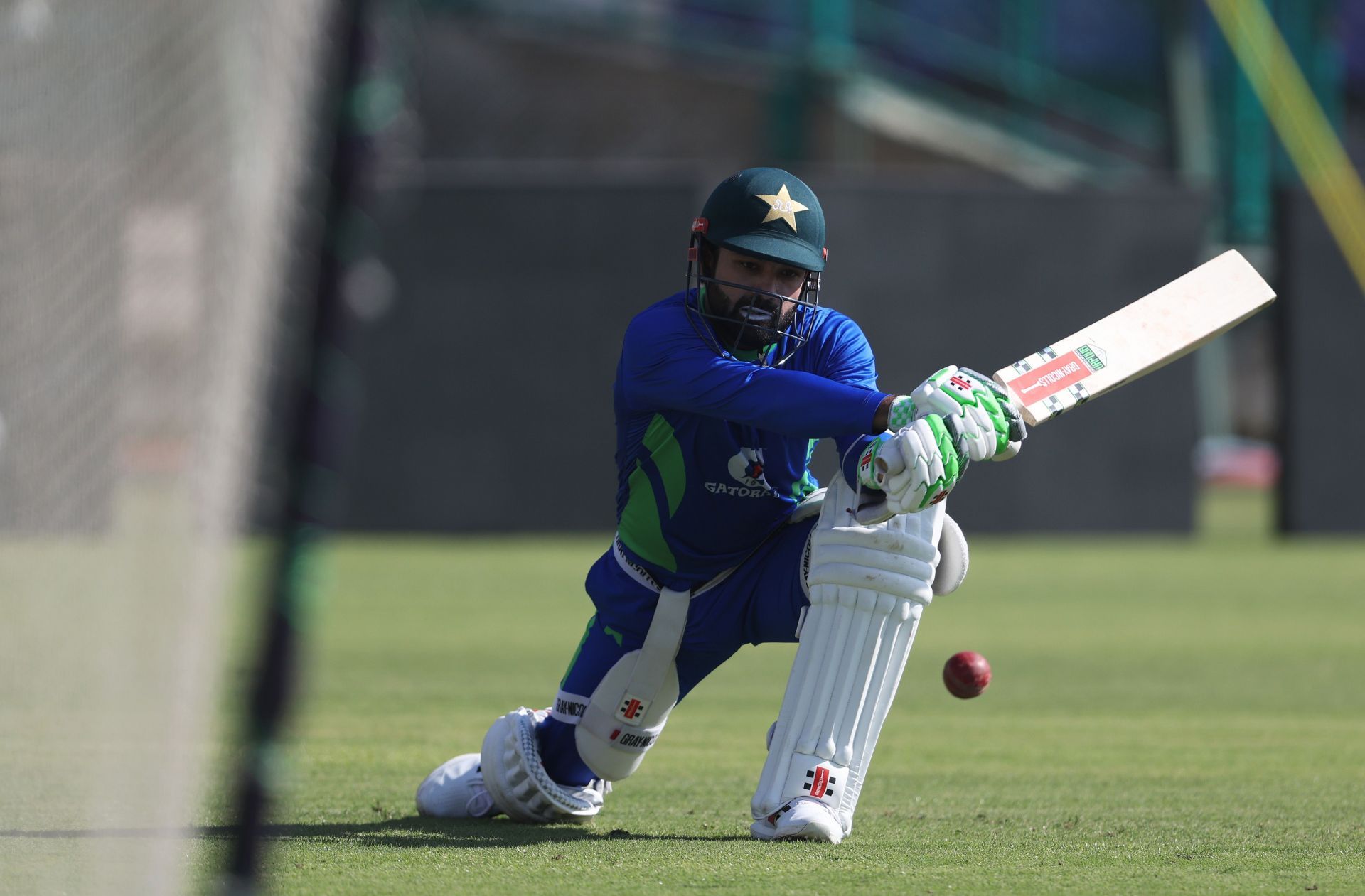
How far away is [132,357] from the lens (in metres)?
2.52

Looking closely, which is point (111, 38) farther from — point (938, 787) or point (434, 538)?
point (434, 538)

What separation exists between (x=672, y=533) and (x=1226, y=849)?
1.27 meters

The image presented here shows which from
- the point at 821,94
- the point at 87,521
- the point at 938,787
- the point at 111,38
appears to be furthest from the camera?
the point at 821,94

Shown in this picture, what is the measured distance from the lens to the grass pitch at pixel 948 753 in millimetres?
3244

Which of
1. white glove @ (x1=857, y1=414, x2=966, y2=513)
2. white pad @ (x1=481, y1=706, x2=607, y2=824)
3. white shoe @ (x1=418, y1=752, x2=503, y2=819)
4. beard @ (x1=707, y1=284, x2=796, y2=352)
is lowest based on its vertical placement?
white shoe @ (x1=418, y1=752, x2=503, y2=819)

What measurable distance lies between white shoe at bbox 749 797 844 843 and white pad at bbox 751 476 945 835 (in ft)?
0.04

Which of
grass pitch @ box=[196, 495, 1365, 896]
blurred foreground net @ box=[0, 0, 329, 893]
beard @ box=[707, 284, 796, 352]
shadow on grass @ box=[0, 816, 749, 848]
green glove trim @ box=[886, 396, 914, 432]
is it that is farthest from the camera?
beard @ box=[707, 284, 796, 352]

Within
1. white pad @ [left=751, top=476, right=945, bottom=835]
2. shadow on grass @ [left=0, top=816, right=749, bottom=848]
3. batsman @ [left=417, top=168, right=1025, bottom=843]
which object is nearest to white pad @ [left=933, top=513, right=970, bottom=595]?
batsman @ [left=417, top=168, right=1025, bottom=843]

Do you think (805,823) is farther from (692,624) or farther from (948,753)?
(948,753)

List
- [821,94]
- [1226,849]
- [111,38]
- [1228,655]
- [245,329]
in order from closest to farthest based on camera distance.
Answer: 1. [245,329]
2. [111,38]
3. [1226,849]
4. [1228,655]
5. [821,94]

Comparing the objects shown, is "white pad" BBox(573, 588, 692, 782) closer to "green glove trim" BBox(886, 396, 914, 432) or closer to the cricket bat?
"green glove trim" BBox(886, 396, 914, 432)

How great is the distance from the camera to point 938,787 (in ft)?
13.9

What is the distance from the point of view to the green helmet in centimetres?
370

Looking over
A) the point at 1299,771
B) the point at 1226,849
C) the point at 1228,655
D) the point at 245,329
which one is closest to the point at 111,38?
the point at 245,329
